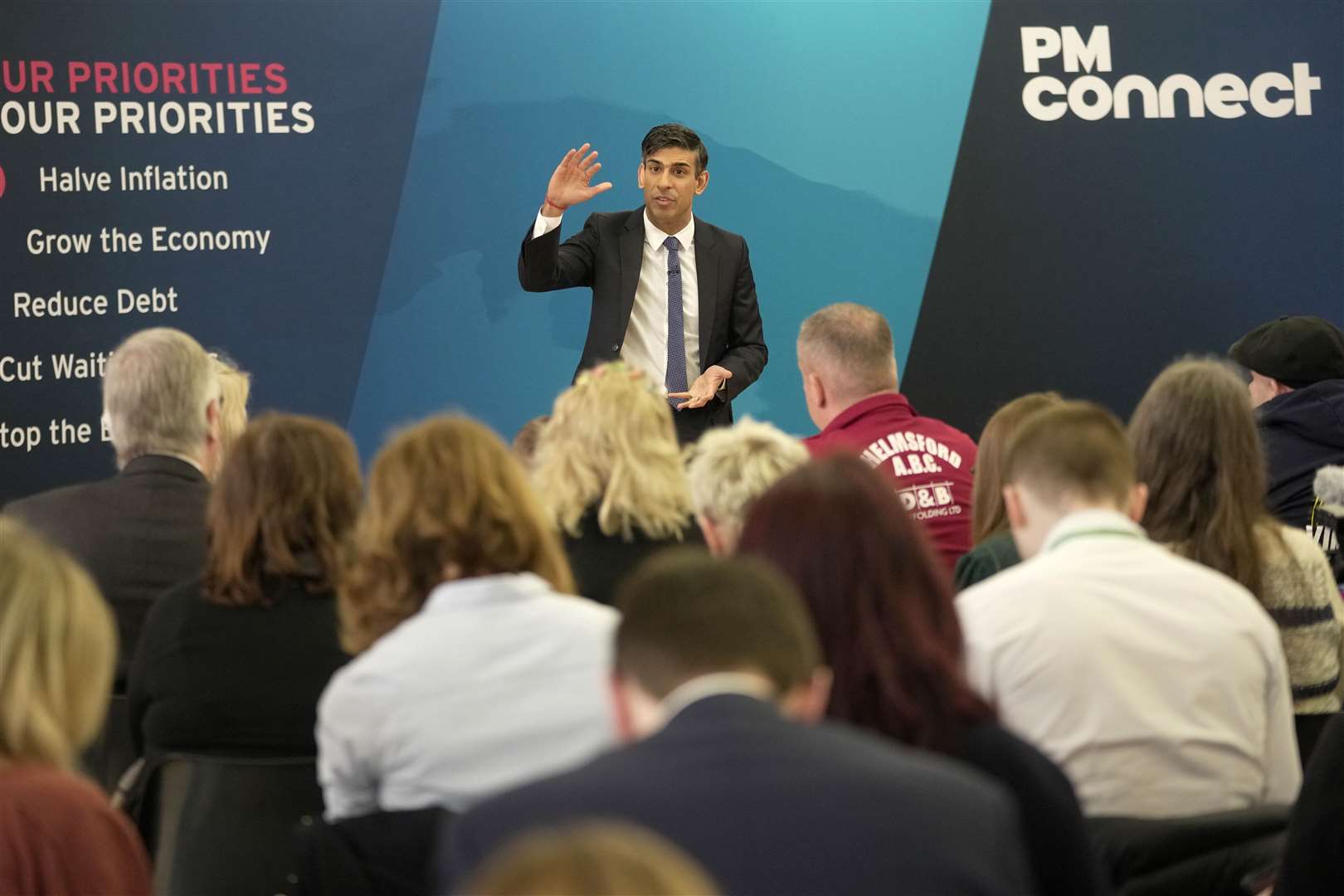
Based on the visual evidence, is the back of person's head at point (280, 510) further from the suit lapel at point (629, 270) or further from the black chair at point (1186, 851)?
the suit lapel at point (629, 270)

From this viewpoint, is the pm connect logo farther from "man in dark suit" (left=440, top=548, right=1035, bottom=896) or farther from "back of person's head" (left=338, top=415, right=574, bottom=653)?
"man in dark suit" (left=440, top=548, right=1035, bottom=896)

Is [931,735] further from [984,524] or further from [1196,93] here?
[1196,93]

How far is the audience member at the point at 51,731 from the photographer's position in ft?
5.25

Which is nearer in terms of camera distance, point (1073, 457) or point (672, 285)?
point (1073, 457)

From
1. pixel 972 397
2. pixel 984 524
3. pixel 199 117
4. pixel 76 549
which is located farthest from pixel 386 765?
pixel 972 397

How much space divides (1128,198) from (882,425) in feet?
10.8

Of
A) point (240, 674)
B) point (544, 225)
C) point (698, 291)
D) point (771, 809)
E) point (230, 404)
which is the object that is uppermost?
point (544, 225)

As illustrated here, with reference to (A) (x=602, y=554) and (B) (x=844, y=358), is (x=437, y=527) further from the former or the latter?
(B) (x=844, y=358)

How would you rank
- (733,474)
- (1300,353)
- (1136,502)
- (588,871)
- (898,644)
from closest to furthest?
1. (588,871)
2. (898,644)
3. (1136,502)
4. (733,474)
5. (1300,353)

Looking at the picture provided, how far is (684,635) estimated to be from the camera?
53.5 inches

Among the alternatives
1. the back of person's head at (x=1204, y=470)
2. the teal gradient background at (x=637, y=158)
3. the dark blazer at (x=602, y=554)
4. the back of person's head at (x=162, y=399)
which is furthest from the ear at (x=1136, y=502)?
the teal gradient background at (x=637, y=158)

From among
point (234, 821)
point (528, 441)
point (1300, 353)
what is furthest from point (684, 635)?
point (1300, 353)

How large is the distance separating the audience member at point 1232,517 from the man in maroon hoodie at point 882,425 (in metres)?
0.83

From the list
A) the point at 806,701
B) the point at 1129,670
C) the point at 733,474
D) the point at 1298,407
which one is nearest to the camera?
the point at 806,701
